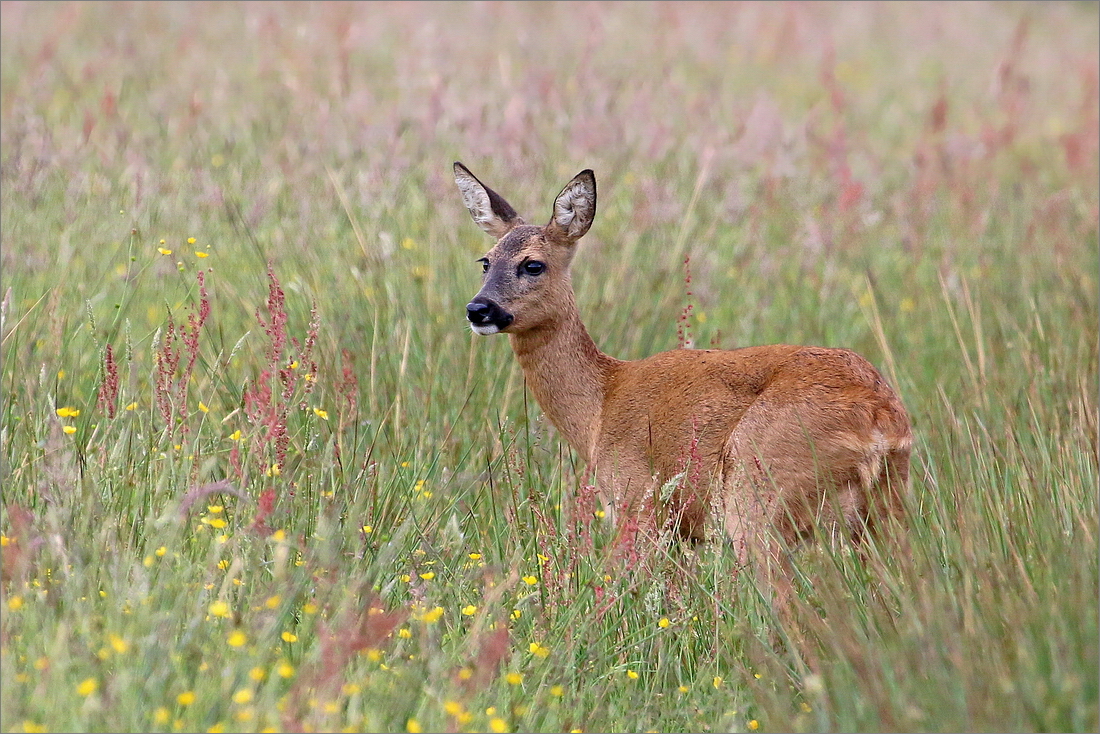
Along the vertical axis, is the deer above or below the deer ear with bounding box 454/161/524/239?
below

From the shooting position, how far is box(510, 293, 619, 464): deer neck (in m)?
6.12

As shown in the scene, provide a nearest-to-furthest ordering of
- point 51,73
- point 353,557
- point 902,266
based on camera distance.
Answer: point 353,557, point 902,266, point 51,73

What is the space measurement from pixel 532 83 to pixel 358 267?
Answer: 151 inches

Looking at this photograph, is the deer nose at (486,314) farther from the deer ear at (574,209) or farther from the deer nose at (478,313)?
the deer ear at (574,209)

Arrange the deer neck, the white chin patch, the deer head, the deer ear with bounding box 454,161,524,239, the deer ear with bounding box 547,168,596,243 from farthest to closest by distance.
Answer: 1. the deer ear with bounding box 454,161,524,239
2. the deer ear with bounding box 547,168,596,243
3. the deer neck
4. the deer head
5. the white chin patch

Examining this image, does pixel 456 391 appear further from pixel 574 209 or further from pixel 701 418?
pixel 701 418

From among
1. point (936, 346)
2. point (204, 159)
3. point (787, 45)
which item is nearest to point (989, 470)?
point (936, 346)

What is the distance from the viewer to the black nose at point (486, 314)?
5805 millimetres

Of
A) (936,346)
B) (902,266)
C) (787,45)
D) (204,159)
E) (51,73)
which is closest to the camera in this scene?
(936,346)

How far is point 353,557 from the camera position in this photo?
14.5 ft

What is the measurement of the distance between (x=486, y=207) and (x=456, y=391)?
970 millimetres

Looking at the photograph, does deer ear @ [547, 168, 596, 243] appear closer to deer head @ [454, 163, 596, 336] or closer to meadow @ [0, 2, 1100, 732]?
deer head @ [454, 163, 596, 336]

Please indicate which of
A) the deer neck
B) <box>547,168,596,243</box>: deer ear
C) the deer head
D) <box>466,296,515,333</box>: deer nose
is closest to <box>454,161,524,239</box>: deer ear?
the deer head

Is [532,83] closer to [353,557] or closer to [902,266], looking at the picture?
[902,266]
